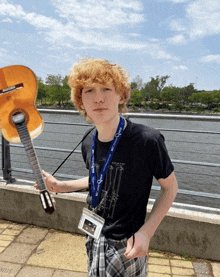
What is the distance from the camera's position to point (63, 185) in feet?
3.98

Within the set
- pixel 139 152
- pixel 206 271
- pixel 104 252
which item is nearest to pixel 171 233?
pixel 206 271

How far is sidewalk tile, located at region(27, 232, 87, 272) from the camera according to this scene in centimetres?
272

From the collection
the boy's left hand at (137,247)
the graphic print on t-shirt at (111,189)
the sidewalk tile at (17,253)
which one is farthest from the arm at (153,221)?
the sidewalk tile at (17,253)

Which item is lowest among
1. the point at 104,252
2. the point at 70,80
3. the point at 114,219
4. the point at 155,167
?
the point at 104,252

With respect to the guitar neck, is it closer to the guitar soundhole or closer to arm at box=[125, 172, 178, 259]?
the guitar soundhole

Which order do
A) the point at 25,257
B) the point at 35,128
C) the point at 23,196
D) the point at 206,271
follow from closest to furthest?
the point at 35,128 < the point at 206,271 < the point at 25,257 < the point at 23,196

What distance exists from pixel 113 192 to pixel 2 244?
2.52m

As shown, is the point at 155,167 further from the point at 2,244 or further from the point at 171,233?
the point at 2,244

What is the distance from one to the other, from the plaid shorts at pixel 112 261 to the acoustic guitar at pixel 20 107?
26.6 inches

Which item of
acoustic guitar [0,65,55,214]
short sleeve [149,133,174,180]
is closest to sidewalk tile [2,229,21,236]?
short sleeve [149,133,174,180]

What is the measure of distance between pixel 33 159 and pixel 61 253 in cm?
269

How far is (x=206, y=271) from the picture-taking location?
104 inches

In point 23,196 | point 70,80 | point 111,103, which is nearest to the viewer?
point 111,103

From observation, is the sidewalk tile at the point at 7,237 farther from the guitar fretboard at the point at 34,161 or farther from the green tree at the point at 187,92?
the green tree at the point at 187,92
